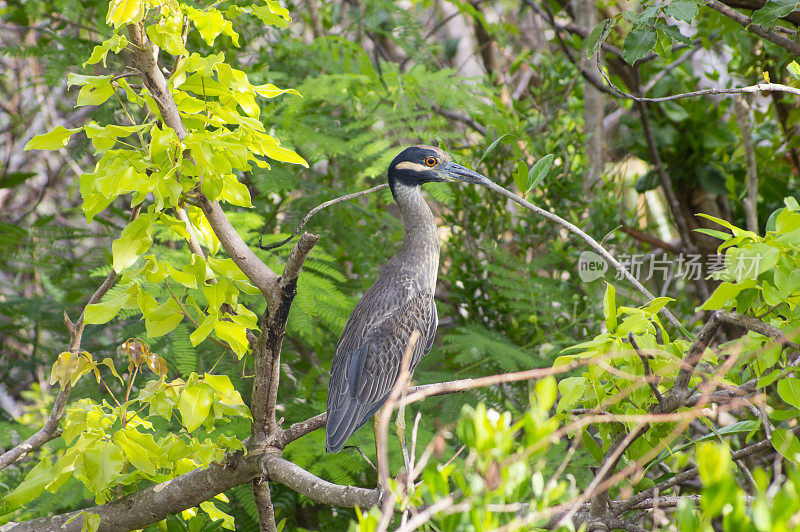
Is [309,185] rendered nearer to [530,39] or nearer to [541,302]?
[541,302]

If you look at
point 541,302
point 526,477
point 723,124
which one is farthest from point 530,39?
point 526,477

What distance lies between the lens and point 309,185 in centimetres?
368

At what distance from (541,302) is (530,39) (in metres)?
3.96

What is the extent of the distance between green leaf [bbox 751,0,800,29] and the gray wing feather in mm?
1411

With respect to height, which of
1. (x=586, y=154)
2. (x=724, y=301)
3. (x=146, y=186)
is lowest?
(x=586, y=154)

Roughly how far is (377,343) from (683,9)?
1457 millimetres

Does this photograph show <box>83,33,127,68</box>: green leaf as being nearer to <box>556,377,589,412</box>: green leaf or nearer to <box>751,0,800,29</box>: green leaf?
<box>556,377,589,412</box>: green leaf

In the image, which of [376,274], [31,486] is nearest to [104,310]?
[31,486]

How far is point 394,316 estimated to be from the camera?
2.70 metres

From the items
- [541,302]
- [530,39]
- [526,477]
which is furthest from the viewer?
[530,39]

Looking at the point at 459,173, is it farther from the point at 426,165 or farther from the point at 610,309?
the point at 610,309

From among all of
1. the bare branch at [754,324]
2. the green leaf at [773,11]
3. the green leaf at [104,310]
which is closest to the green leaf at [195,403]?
the green leaf at [104,310]

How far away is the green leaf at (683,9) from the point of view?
6.32 ft

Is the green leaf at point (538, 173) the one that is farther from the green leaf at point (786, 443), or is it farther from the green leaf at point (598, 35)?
the green leaf at point (786, 443)
